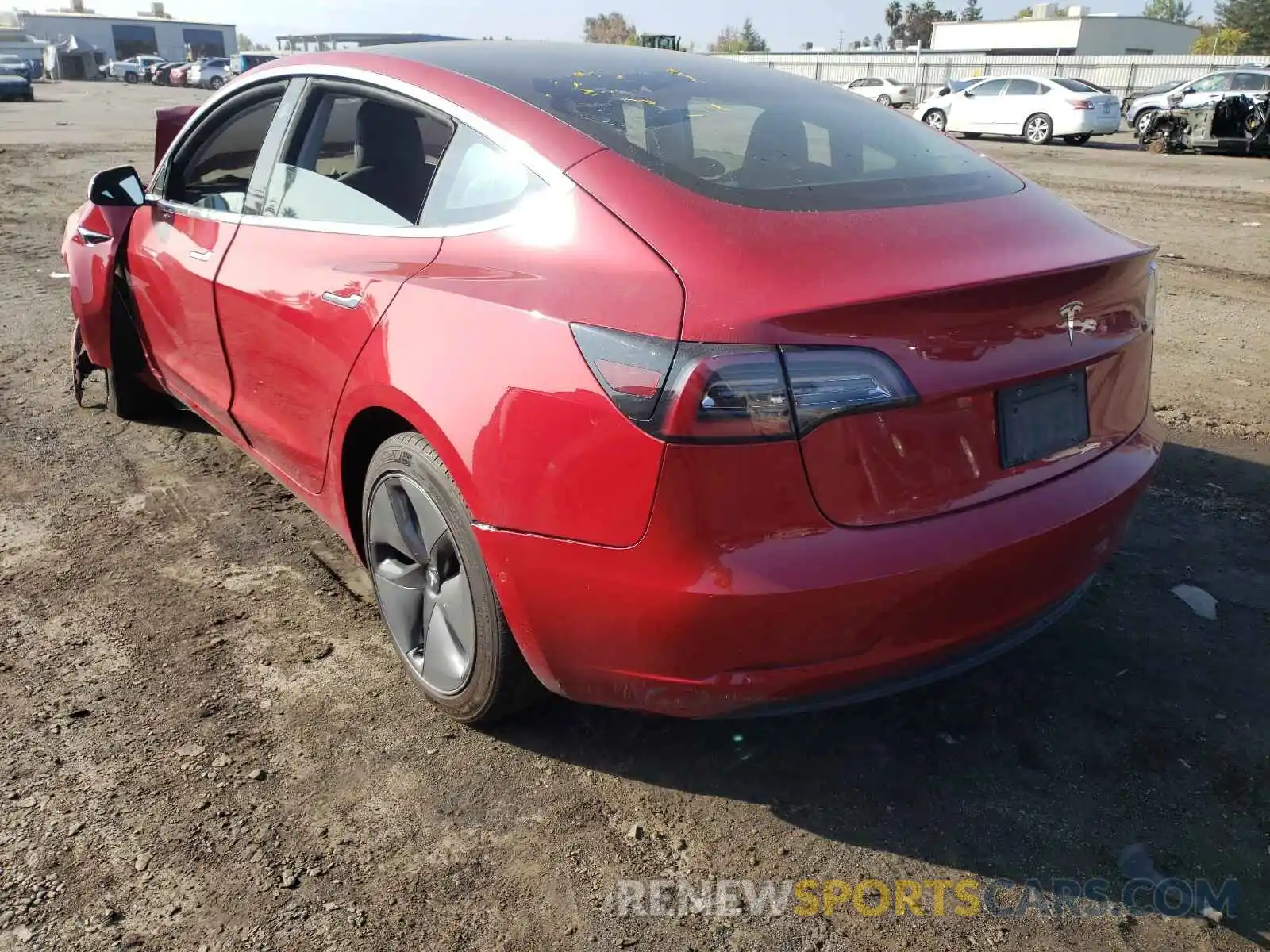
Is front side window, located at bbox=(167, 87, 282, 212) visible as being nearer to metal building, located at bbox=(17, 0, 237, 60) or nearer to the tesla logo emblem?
the tesla logo emblem

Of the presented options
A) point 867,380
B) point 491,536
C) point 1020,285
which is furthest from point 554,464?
point 1020,285

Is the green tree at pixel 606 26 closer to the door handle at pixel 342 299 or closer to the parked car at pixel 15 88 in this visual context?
the parked car at pixel 15 88

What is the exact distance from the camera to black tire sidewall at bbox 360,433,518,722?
237cm

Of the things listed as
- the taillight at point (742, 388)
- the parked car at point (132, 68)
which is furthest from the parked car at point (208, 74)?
the taillight at point (742, 388)

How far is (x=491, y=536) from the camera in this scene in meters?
2.26

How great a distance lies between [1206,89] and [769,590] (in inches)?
1040

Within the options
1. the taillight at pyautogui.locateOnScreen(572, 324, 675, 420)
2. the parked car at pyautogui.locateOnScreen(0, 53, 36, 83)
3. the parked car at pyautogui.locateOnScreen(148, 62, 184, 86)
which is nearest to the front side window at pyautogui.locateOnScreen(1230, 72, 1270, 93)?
the taillight at pyautogui.locateOnScreen(572, 324, 675, 420)

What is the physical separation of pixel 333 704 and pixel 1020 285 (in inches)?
80.9

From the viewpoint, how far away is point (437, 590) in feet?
8.72

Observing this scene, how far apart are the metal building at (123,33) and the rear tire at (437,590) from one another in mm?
96423

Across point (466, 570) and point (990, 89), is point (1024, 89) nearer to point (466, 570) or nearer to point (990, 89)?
point (990, 89)

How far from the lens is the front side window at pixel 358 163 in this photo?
277cm

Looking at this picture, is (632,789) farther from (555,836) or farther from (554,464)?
(554,464)

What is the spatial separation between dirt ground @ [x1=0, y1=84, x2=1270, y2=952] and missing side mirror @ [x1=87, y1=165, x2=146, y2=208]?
1.30 m
